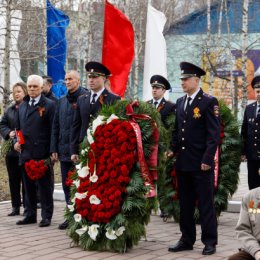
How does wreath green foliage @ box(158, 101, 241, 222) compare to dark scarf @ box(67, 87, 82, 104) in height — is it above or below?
below

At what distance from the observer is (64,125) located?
28.1 ft

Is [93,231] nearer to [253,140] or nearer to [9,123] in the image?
[253,140]

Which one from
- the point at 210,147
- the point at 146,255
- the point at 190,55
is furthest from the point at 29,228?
the point at 190,55

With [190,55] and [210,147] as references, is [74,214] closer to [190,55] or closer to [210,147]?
[210,147]

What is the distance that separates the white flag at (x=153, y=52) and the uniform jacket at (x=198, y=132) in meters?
4.14

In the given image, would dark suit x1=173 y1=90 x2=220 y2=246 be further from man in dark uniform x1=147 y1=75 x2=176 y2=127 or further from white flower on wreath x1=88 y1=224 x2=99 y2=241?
man in dark uniform x1=147 y1=75 x2=176 y2=127

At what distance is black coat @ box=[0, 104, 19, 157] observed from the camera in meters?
9.68

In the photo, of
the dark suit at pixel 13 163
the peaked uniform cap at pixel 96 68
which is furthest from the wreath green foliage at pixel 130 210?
the dark suit at pixel 13 163

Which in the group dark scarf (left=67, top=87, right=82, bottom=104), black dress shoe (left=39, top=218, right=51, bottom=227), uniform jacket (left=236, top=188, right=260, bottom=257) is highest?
dark scarf (left=67, top=87, right=82, bottom=104)

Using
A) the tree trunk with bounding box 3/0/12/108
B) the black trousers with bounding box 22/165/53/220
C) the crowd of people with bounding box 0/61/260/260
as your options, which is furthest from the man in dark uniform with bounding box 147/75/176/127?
the tree trunk with bounding box 3/0/12/108

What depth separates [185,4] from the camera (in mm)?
42094

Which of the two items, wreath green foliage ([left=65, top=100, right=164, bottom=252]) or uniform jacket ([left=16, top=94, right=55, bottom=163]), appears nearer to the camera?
wreath green foliage ([left=65, top=100, right=164, bottom=252])

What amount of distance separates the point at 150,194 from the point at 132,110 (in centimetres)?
94

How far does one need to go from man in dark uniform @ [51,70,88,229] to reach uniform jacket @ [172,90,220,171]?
1.83m
